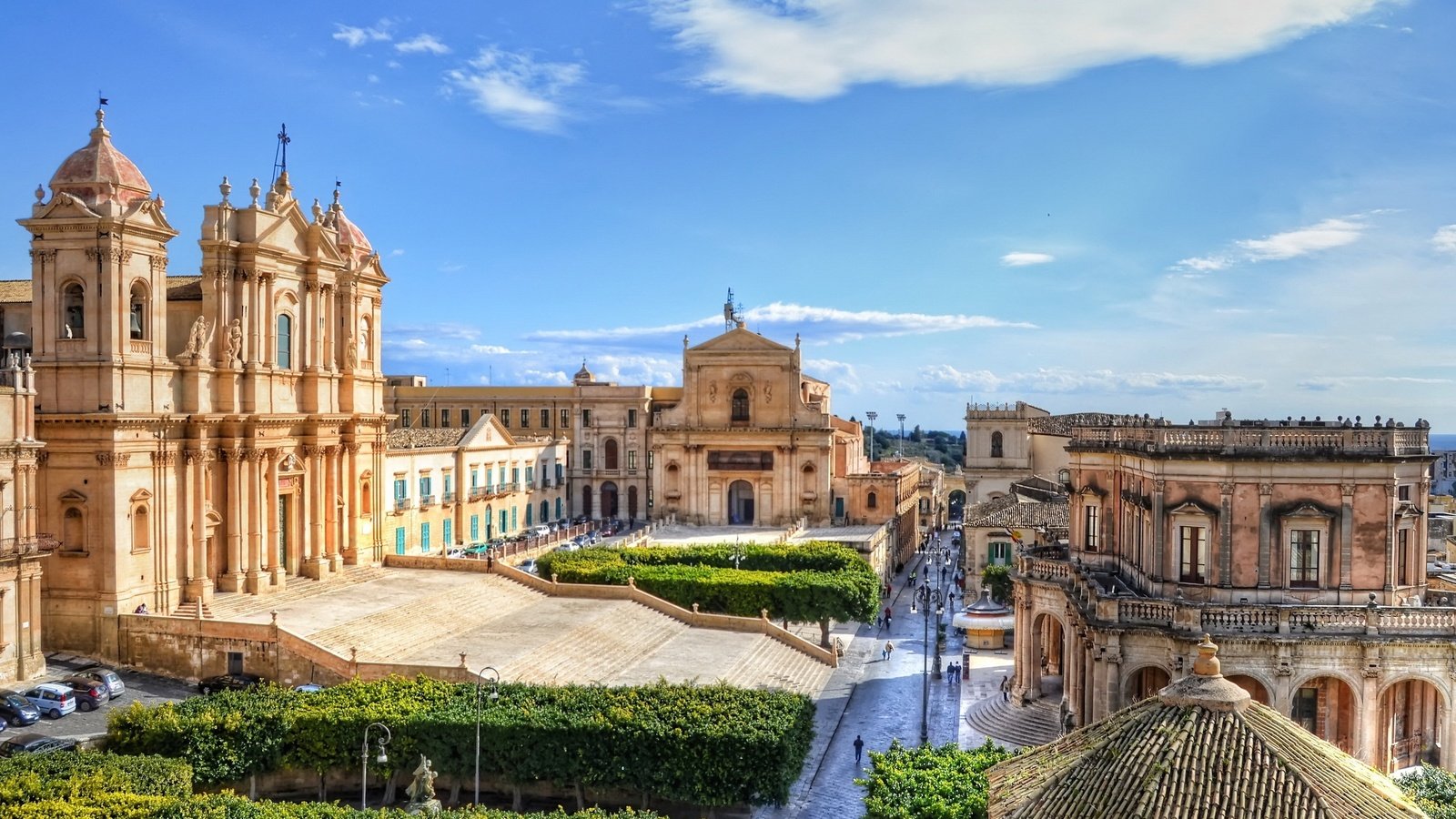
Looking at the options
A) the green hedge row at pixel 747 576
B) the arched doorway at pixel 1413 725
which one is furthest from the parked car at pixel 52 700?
the arched doorway at pixel 1413 725

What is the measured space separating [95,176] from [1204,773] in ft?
127

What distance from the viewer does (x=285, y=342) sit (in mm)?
46656

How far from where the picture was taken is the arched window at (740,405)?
77.6 meters

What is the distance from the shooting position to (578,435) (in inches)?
3442

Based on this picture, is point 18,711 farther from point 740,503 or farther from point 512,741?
point 740,503

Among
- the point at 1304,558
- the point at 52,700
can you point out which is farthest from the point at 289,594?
the point at 1304,558

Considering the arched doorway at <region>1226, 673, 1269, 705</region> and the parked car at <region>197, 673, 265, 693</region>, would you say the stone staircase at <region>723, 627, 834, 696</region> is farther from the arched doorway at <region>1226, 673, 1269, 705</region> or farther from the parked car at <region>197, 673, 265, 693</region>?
the parked car at <region>197, 673, 265, 693</region>

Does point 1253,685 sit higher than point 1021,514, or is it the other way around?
point 1021,514

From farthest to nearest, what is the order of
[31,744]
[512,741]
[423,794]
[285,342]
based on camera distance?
1. [285,342]
2. [512,741]
3. [31,744]
4. [423,794]

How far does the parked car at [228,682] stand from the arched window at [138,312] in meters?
12.4

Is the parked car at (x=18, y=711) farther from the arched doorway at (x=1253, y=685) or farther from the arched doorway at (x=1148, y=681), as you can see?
the arched doorway at (x=1253, y=685)

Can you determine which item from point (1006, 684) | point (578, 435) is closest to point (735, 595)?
point (1006, 684)

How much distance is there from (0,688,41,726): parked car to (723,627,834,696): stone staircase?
2061 centimetres

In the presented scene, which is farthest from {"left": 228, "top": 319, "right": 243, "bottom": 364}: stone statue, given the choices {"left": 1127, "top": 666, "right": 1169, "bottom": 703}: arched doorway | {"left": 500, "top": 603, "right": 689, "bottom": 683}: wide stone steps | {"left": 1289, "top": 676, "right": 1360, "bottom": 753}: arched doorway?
{"left": 1289, "top": 676, "right": 1360, "bottom": 753}: arched doorway
